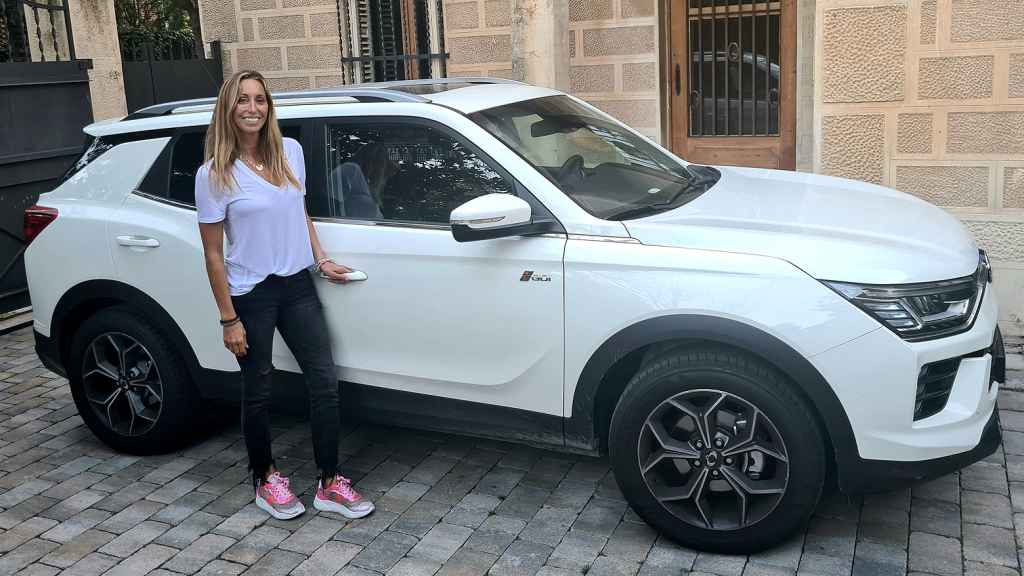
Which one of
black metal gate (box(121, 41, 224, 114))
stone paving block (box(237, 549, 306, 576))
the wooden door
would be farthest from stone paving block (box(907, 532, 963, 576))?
black metal gate (box(121, 41, 224, 114))

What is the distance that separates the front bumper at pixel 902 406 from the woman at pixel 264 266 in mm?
2025

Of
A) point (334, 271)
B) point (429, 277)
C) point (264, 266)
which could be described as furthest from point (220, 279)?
point (429, 277)

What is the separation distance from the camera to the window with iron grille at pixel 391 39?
957 centimetres

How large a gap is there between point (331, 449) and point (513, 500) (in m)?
0.82

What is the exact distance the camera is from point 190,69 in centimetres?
1014

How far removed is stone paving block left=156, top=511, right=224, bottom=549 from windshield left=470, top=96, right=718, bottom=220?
6.72 feet

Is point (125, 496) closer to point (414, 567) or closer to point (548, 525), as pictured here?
point (414, 567)

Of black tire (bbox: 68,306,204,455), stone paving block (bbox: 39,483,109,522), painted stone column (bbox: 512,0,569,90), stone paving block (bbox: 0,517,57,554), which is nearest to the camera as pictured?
stone paving block (bbox: 0,517,57,554)

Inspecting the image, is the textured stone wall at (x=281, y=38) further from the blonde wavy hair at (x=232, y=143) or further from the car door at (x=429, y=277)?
the blonde wavy hair at (x=232, y=143)

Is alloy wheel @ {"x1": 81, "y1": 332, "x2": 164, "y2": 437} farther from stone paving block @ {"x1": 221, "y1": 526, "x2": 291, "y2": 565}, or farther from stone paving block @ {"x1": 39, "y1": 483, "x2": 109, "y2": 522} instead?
stone paving block @ {"x1": 221, "y1": 526, "x2": 291, "y2": 565}

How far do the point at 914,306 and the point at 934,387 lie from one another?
293mm

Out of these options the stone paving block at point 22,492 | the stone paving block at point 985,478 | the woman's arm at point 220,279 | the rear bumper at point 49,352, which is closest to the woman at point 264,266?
the woman's arm at point 220,279

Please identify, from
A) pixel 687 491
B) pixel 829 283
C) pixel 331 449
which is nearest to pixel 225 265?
pixel 331 449

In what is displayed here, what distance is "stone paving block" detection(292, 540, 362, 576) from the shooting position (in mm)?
3869
